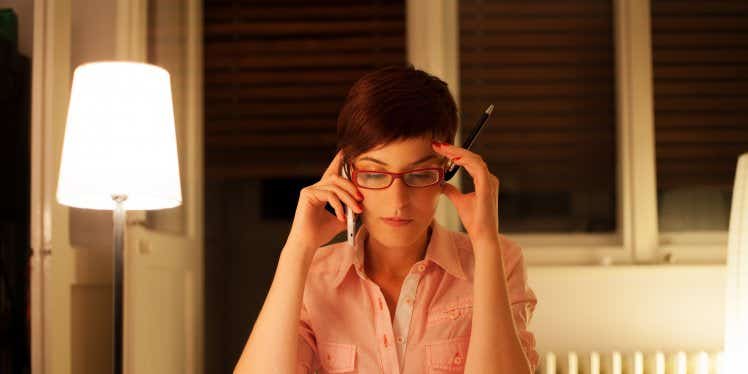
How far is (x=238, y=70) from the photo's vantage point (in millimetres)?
3223

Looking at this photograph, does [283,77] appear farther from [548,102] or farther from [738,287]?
[738,287]

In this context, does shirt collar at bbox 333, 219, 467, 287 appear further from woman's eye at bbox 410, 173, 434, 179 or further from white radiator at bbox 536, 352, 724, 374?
white radiator at bbox 536, 352, 724, 374

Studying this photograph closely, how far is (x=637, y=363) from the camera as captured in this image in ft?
7.55

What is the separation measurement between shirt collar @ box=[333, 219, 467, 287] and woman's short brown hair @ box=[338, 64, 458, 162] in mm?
210

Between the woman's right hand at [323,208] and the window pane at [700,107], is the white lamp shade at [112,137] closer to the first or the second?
the woman's right hand at [323,208]

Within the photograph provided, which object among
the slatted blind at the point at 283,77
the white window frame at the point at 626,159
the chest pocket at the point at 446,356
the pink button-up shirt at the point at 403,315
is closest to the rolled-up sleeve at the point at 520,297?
the pink button-up shirt at the point at 403,315

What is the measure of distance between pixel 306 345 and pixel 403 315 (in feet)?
0.65

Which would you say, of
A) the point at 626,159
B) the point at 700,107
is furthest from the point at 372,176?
Result: the point at 700,107

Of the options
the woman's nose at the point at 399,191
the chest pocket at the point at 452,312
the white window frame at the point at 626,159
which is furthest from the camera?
the white window frame at the point at 626,159

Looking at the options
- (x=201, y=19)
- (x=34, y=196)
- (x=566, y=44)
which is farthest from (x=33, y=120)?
(x=566, y=44)

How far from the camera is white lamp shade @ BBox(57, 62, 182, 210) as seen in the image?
159cm

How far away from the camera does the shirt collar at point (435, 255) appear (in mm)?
1422

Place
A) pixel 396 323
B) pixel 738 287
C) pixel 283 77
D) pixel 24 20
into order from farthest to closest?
pixel 283 77 → pixel 24 20 → pixel 738 287 → pixel 396 323

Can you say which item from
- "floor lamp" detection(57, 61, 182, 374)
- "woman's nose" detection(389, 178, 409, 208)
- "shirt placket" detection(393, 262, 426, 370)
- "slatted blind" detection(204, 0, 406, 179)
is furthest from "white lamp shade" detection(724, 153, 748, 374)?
"slatted blind" detection(204, 0, 406, 179)
